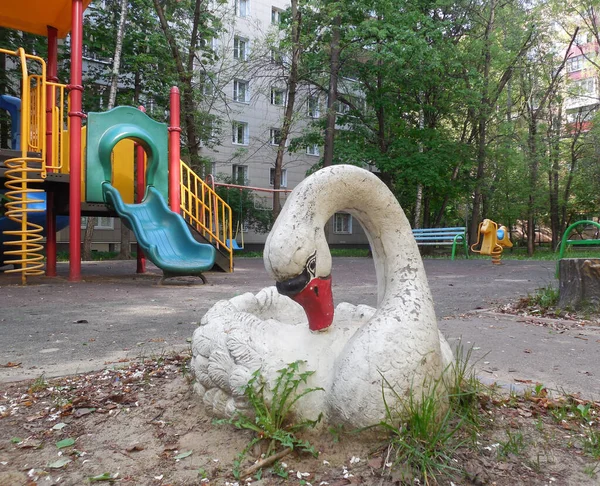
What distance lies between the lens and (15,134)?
11.0m

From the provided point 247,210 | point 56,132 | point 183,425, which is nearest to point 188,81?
point 56,132

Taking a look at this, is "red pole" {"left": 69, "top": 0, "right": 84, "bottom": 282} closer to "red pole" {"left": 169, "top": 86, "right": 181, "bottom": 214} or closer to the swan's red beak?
"red pole" {"left": 169, "top": 86, "right": 181, "bottom": 214}

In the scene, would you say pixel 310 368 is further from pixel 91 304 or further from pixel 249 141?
pixel 249 141

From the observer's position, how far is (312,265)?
187 centimetres

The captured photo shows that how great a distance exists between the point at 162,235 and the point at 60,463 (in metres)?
7.68

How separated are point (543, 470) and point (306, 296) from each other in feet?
3.55

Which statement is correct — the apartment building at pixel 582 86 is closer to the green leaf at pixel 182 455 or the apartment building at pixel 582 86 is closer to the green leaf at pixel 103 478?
the green leaf at pixel 182 455

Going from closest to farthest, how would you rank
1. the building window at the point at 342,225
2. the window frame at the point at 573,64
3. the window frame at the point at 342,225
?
the window frame at the point at 573,64
the window frame at the point at 342,225
the building window at the point at 342,225

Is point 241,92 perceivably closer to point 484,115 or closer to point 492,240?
point 484,115

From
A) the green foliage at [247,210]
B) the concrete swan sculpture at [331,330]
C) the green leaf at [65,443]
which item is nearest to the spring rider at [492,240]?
the green foliage at [247,210]

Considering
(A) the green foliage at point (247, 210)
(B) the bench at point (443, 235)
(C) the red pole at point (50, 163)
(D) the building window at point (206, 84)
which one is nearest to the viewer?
(C) the red pole at point (50, 163)

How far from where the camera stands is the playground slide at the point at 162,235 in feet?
28.0

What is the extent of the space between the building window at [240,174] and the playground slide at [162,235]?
679 inches

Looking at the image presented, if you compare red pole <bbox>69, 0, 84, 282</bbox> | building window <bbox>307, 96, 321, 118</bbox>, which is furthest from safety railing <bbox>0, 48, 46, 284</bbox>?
building window <bbox>307, 96, 321, 118</bbox>
